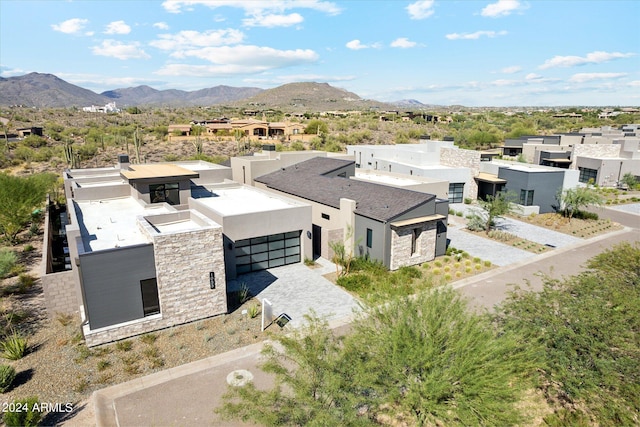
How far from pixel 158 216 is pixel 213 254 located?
4543mm

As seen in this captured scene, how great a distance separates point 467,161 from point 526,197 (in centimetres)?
717

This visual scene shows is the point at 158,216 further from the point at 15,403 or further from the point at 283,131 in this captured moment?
the point at 283,131

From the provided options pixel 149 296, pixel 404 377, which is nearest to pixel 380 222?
pixel 149 296

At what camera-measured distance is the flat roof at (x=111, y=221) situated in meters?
17.3

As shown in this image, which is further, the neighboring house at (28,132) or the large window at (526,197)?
the neighboring house at (28,132)

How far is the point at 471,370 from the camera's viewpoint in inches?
355

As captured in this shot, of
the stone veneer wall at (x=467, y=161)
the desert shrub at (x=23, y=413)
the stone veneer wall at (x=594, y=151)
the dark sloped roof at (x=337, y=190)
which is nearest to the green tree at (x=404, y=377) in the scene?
the desert shrub at (x=23, y=413)

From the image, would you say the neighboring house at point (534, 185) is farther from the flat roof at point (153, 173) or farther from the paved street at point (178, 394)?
the flat roof at point (153, 173)

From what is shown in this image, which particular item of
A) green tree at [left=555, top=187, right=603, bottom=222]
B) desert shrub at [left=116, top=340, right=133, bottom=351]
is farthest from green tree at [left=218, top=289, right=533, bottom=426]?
green tree at [left=555, top=187, right=603, bottom=222]

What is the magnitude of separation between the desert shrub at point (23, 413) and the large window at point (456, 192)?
36488 mm

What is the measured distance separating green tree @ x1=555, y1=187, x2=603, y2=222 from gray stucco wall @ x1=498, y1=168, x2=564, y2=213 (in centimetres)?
87

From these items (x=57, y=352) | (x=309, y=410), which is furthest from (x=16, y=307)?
(x=309, y=410)

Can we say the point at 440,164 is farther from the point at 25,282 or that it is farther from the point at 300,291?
the point at 25,282

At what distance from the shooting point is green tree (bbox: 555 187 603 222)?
109 ft
